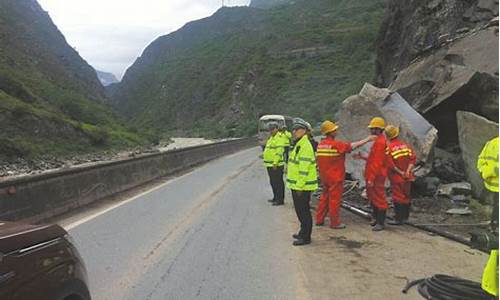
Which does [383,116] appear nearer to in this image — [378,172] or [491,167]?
[378,172]

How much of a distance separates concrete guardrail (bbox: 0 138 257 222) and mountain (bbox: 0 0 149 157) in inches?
781

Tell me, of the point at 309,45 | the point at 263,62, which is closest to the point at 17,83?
the point at 263,62

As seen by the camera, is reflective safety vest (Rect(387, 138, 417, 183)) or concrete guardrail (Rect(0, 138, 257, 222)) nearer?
concrete guardrail (Rect(0, 138, 257, 222))

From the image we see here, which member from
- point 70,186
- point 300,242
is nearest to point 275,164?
point 70,186

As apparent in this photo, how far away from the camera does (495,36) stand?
1442 cm

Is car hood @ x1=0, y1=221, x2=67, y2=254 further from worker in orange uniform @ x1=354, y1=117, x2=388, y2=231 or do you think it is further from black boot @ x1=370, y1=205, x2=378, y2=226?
black boot @ x1=370, y1=205, x2=378, y2=226

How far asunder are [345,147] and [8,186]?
5466 millimetres

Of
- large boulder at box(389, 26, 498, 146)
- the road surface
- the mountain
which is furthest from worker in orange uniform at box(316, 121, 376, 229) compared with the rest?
the mountain

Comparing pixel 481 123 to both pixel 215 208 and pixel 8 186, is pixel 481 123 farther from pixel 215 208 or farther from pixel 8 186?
pixel 8 186

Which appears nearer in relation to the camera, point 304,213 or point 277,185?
point 304,213

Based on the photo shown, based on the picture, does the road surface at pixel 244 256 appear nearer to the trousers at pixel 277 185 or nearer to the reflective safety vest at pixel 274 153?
the trousers at pixel 277 185

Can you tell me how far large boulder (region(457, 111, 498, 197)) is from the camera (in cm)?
1159

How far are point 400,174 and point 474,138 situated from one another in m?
2.77

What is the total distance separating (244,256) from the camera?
7488 millimetres
